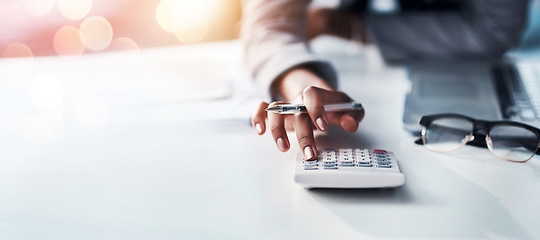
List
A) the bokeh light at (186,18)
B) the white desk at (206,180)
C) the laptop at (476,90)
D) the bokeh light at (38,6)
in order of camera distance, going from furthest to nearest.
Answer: the bokeh light at (186,18), the bokeh light at (38,6), the laptop at (476,90), the white desk at (206,180)

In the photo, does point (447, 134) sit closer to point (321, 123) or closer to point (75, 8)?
point (321, 123)

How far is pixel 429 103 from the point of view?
0.67 metres

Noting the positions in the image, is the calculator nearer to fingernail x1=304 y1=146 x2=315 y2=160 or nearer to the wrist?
fingernail x1=304 y1=146 x2=315 y2=160

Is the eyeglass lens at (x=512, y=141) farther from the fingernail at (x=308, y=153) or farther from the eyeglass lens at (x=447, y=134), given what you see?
the fingernail at (x=308, y=153)

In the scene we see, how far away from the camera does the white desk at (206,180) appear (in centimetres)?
40

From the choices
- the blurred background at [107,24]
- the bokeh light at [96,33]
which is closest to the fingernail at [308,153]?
the blurred background at [107,24]

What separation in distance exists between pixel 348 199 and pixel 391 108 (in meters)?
0.29

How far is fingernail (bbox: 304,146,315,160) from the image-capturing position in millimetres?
482

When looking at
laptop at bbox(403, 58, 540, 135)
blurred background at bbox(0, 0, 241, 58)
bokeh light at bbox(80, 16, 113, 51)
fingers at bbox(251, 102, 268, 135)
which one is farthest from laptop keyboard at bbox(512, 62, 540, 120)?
bokeh light at bbox(80, 16, 113, 51)

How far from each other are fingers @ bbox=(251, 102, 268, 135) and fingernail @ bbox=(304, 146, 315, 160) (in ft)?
0.28

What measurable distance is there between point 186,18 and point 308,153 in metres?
1.58

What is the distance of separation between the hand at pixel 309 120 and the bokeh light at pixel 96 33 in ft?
4.44

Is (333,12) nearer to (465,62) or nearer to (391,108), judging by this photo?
(465,62)

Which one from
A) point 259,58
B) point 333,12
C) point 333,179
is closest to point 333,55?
point 333,12
